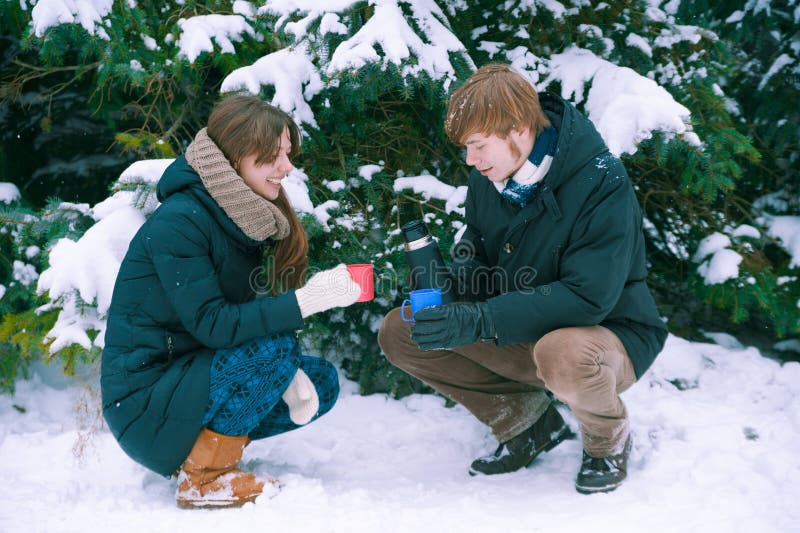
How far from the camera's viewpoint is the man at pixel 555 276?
7.28 ft

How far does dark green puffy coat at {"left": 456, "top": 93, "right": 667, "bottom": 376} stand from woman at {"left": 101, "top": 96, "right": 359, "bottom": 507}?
0.66 metres

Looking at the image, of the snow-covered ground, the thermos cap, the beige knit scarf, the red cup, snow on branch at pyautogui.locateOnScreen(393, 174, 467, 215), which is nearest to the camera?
the snow-covered ground

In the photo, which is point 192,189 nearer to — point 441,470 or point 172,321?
point 172,321

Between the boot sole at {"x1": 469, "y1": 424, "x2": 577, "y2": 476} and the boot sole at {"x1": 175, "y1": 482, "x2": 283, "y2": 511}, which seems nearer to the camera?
the boot sole at {"x1": 175, "y1": 482, "x2": 283, "y2": 511}

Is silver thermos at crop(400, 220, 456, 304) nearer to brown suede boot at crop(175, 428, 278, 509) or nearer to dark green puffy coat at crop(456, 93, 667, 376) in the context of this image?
dark green puffy coat at crop(456, 93, 667, 376)

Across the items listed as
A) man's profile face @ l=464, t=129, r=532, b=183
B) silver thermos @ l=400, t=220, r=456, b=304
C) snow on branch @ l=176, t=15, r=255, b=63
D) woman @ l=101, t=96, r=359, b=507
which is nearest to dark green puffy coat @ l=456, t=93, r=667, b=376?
man's profile face @ l=464, t=129, r=532, b=183

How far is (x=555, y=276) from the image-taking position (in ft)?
7.98

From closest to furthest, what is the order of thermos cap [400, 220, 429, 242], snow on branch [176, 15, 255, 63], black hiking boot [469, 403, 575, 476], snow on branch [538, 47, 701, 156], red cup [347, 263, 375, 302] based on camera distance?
1. red cup [347, 263, 375, 302]
2. thermos cap [400, 220, 429, 242]
3. black hiking boot [469, 403, 575, 476]
4. snow on branch [538, 47, 701, 156]
5. snow on branch [176, 15, 255, 63]

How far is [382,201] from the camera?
3260 millimetres

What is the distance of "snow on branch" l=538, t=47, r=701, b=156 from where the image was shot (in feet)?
9.18

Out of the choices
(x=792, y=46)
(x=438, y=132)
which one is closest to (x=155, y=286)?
(x=438, y=132)

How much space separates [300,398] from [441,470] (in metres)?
0.72

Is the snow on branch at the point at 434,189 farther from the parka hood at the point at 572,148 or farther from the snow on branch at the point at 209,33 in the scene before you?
the snow on branch at the point at 209,33

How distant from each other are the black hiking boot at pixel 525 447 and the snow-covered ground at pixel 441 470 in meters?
0.05
